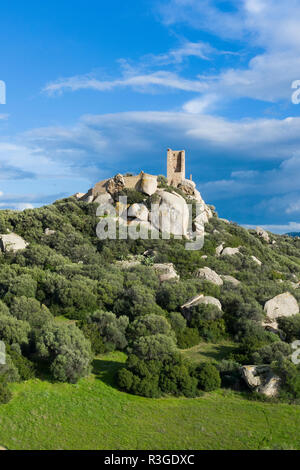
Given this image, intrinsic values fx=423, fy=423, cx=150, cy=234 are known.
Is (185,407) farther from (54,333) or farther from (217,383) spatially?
(54,333)

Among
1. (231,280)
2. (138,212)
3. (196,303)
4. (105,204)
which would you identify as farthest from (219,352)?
(105,204)

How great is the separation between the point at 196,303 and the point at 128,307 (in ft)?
18.9

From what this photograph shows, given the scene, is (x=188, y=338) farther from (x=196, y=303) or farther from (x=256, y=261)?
(x=256, y=261)

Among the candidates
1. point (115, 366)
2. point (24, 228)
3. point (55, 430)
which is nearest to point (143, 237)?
point (24, 228)

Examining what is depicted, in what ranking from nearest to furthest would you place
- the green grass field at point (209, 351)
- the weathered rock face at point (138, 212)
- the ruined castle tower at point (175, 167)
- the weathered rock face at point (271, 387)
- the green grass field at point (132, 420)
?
the green grass field at point (132, 420)
the weathered rock face at point (271, 387)
the green grass field at point (209, 351)
the weathered rock face at point (138, 212)
the ruined castle tower at point (175, 167)

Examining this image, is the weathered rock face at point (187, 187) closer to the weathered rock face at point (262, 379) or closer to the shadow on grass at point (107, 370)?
the shadow on grass at point (107, 370)

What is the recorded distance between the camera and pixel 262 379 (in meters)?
24.4

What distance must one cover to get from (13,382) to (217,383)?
11.4 meters

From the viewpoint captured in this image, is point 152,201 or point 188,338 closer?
point 188,338

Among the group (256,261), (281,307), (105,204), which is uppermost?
(105,204)

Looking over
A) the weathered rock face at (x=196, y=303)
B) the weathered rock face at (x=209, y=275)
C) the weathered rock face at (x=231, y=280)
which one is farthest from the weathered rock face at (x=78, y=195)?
the weathered rock face at (x=196, y=303)

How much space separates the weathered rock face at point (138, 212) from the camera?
56969mm

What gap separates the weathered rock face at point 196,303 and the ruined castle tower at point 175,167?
3554cm
